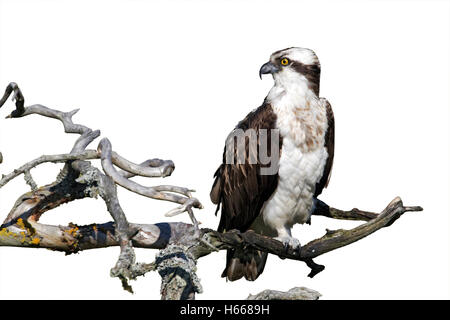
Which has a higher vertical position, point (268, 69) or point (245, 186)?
point (268, 69)

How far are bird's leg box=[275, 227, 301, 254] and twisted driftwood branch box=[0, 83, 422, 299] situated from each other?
0.06 m

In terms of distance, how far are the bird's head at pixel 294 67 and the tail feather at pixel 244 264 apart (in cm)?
194

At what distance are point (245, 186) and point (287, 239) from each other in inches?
28.9

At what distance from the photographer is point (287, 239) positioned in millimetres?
8930

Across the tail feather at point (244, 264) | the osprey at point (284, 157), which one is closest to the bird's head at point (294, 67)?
the osprey at point (284, 157)

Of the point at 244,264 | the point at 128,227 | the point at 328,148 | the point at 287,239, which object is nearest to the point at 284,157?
the point at 328,148

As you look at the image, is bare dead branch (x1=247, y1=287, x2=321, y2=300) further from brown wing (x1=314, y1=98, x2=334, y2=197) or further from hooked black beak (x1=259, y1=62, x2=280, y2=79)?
hooked black beak (x1=259, y1=62, x2=280, y2=79)

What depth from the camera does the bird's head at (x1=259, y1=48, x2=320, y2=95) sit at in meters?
8.89

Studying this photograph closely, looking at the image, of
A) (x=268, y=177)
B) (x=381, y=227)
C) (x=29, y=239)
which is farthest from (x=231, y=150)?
(x=29, y=239)

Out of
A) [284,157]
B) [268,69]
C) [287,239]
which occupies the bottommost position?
[287,239]

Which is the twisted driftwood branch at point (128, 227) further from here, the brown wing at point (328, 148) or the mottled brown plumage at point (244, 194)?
the mottled brown plumage at point (244, 194)

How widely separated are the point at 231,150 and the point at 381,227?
5.88 feet

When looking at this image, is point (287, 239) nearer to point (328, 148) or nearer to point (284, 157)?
point (284, 157)

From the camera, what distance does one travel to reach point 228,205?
905cm
